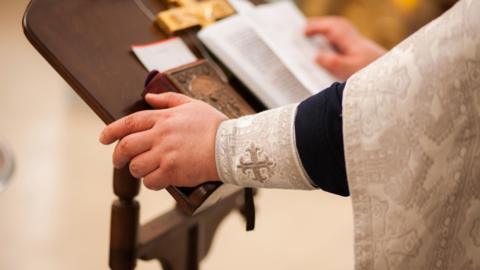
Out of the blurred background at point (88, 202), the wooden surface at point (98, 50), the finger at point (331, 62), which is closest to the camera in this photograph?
the wooden surface at point (98, 50)

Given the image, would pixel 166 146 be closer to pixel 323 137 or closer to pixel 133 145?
pixel 133 145

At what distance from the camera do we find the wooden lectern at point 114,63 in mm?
792

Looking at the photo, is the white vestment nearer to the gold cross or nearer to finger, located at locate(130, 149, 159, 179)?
finger, located at locate(130, 149, 159, 179)

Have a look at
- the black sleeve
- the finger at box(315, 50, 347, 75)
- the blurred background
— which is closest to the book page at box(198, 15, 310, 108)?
the finger at box(315, 50, 347, 75)

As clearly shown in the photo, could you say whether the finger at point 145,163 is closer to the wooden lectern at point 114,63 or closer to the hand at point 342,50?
the wooden lectern at point 114,63

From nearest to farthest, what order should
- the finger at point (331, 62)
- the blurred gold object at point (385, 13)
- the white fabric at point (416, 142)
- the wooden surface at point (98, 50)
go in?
the white fabric at point (416, 142) < the wooden surface at point (98, 50) < the finger at point (331, 62) < the blurred gold object at point (385, 13)

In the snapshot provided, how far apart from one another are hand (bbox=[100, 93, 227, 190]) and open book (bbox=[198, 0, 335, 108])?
206 mm

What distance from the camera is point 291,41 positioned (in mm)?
1097

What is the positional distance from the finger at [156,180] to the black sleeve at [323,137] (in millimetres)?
157

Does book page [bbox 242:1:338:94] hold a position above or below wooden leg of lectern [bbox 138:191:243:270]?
above

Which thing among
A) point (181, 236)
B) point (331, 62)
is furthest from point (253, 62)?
point (181, 236)

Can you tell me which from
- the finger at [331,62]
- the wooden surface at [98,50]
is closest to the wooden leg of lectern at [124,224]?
the wooden surface at [98,50]

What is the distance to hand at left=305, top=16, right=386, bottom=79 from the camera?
1100mm

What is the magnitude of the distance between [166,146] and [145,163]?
1.2 inches
